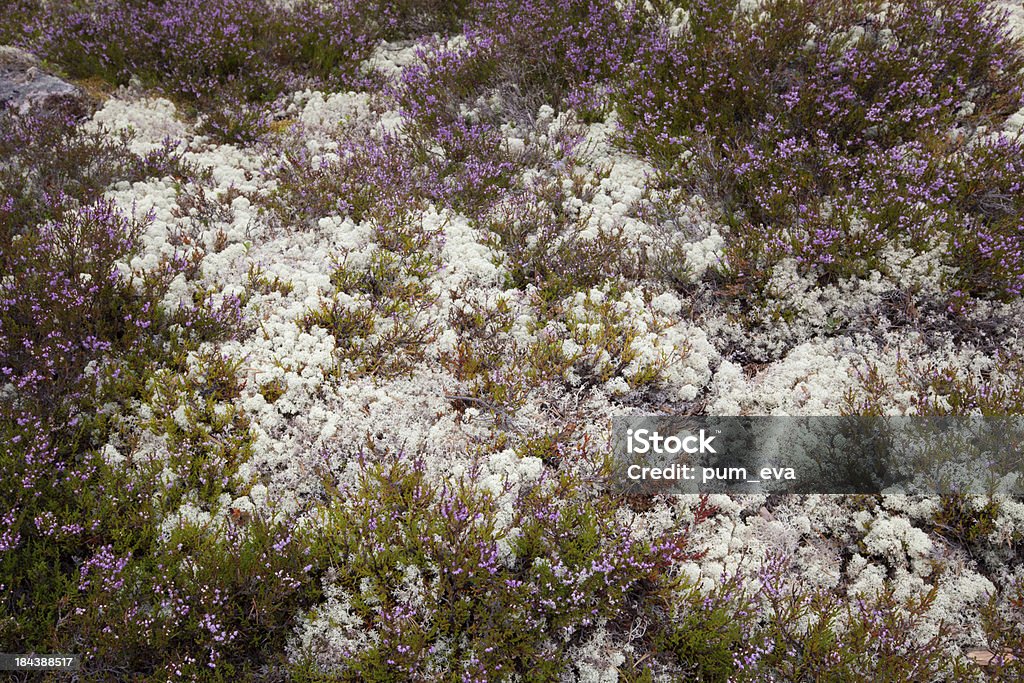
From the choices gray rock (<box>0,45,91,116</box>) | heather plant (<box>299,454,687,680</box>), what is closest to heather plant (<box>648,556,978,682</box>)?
heather plant (<box>299,454,687,680</box>)

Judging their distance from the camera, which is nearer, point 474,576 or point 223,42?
point 474,576

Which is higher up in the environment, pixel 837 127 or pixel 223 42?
pixel 223 42

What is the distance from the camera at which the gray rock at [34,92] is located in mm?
6504

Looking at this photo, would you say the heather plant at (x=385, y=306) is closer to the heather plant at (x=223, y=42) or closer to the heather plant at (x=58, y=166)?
the heather plant at (x=58, y=166)

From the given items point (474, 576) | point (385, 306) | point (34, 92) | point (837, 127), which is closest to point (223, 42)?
point (34, 92)

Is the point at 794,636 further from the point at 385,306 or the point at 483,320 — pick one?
the point at 385,306

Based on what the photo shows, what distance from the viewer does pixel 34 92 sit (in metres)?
6.66

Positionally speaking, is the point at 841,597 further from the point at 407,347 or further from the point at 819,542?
the point at 407,347

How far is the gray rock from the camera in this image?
6.50 meters

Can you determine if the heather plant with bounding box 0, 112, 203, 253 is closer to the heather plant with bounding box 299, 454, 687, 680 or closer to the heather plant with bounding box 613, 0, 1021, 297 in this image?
the heather plant with bounding box 299, 454, 687, 680

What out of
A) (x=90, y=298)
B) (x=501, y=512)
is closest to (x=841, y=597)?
(x=501, y=512)

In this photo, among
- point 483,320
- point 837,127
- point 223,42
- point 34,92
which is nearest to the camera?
point 483,320

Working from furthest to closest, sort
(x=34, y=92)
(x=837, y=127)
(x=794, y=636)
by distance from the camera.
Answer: (x=34, y=92)
(x=837, y=127)
(x=794, y=636)

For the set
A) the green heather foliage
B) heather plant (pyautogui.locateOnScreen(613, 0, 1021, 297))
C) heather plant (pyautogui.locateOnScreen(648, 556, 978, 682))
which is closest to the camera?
heather plant (pyautogui.locateOnScreen(648, 556, 978, 682))
